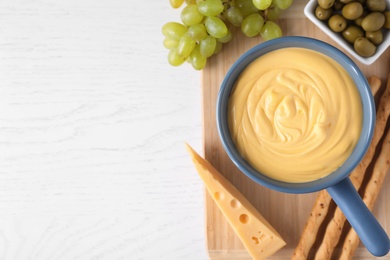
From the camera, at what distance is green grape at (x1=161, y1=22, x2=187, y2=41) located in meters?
1.01

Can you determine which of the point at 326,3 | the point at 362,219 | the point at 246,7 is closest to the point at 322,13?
the point at 326,3

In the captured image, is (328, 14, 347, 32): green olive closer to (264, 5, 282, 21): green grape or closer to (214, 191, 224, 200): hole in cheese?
(264, 5, 282, 21): green grape

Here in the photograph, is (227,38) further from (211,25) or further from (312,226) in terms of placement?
(312,226)

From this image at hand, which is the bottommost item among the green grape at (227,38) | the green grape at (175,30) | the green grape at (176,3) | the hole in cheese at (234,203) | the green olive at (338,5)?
the hole in cheese at (234,203)

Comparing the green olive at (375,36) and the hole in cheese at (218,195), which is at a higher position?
the green olive at (375,36)

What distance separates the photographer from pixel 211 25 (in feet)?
3.19

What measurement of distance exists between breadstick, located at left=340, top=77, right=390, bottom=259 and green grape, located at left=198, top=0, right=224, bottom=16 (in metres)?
0.33

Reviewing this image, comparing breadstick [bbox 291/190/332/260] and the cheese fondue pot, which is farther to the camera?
breadstick [bbox 291/190/332/260]

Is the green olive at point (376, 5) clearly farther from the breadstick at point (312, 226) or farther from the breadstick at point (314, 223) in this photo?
the breadstick at point (312, 226)

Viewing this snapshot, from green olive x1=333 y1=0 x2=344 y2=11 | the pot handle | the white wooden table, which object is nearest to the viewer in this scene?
the pot handle

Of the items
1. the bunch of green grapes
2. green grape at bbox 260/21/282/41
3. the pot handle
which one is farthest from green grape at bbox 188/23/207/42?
the pot handle

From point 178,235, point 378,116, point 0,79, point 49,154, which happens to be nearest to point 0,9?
point 0,79

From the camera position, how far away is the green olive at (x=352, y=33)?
97 centimetres

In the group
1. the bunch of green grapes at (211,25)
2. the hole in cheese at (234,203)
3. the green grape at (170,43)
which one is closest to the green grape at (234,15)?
the bunch of green grapes at (211,25)
